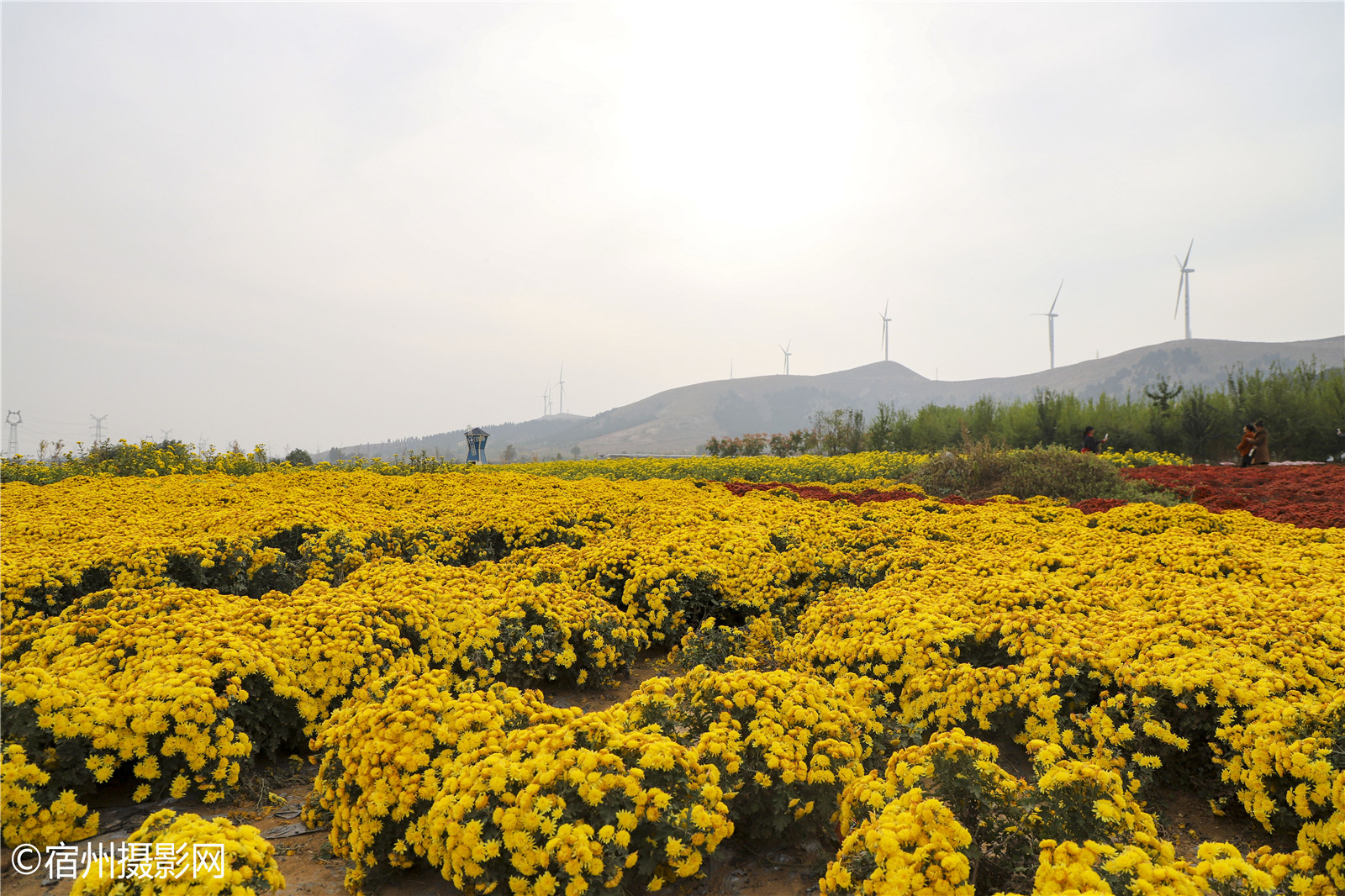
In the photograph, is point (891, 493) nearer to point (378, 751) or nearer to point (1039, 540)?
point (1039, 540)

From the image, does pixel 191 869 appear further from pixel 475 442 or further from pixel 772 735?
pixel 475 442

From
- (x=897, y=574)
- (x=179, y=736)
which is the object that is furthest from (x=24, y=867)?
(x=897, y=574)

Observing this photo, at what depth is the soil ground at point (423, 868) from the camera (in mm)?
2994

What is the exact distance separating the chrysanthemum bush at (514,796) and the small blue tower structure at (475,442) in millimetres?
25398

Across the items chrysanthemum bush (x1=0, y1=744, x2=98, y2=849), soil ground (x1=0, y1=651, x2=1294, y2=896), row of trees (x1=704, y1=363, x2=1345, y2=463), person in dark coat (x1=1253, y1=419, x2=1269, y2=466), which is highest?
row of trees (x1=704, y1=363, x2=1345, y2=463)

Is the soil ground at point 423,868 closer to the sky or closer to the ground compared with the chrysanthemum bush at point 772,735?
closer to the ground

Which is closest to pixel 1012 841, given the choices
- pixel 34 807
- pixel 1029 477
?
pixel 34 807

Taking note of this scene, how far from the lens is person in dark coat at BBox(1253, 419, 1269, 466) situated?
54.0ft

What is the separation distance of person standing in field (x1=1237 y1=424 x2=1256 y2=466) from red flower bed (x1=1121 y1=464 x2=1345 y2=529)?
2779 mm

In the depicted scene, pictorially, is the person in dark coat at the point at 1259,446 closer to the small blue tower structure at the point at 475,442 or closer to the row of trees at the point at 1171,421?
the row of trees at the point at 1171,421

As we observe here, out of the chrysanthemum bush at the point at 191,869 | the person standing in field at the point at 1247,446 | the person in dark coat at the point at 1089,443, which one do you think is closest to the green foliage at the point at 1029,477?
the person in dark coat at the point at 1089,443

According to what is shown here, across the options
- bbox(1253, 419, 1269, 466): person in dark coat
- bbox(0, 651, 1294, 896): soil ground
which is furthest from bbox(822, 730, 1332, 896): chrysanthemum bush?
bbox(1253, 419, 1269, 466): person in dark coat

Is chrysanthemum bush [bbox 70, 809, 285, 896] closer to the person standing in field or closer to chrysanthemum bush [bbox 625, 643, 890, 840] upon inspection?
chrysanthemum bush [bbox 625, 643, 890, 840]

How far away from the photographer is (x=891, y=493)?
1140 cm
